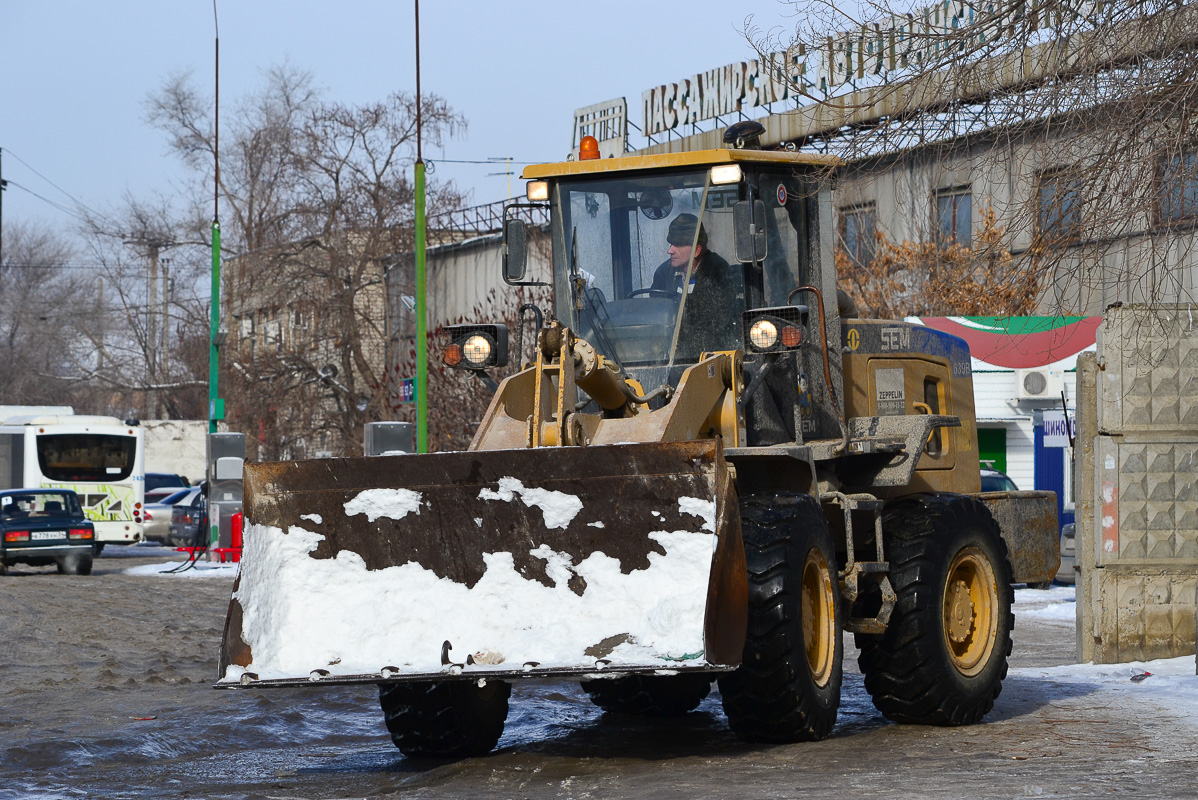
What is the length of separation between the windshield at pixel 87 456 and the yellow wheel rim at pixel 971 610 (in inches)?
1073

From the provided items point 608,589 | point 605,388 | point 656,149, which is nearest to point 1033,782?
point 608,589

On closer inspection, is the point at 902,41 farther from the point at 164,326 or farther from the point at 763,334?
the point at 164,326

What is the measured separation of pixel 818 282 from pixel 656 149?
2978 centimetres

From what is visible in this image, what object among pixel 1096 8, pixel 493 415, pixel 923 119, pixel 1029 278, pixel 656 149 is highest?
pixel 656 149

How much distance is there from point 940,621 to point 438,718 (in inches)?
116

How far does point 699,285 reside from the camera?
31.3 ft

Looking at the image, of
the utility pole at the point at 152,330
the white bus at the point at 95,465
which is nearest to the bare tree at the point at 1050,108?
the white bus at the point at 95,465

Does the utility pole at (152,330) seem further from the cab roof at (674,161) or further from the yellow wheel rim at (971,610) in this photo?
the yellow wheel rim at (971,610)

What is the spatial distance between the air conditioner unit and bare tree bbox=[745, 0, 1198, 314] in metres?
17.6

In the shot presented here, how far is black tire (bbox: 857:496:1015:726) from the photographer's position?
935 cm

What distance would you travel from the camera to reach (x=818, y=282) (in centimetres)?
1015

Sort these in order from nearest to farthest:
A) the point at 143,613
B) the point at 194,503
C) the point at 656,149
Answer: the point at 143,613 → the point at 194,503 → the point at 656,149

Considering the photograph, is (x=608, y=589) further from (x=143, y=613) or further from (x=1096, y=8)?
(x=143, y=613)

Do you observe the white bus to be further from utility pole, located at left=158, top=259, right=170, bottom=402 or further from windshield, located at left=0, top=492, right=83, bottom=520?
utility pole, located at left=158, top=259, right=170, bottom=402
